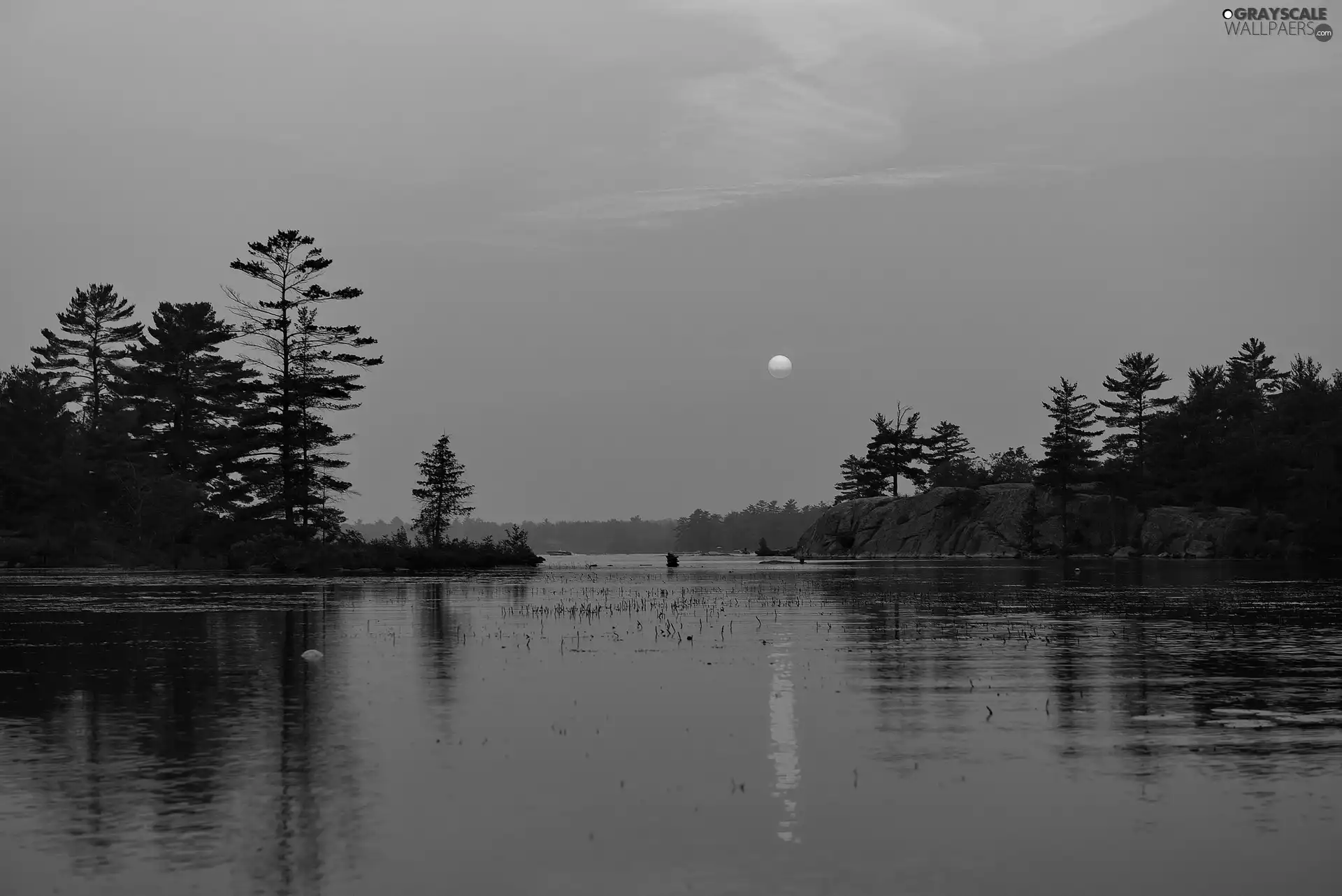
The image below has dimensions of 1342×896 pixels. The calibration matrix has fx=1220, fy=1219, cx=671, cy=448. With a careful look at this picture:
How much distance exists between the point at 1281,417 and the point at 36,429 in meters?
106

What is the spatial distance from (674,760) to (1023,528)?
354 feet

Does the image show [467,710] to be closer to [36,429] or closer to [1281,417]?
[36,429]

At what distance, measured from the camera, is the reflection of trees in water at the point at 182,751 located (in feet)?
32.5

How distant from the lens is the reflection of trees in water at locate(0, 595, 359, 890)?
32.5ft

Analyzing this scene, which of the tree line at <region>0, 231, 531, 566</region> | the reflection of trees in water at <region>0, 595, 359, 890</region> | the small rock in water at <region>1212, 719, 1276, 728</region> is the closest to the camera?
the reflection of trees in water at <region>0, 595, 359, 890</region>

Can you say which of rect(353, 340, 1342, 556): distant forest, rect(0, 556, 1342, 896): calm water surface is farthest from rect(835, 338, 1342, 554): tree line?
rect(0, 556, 1342, 896): calm water surface

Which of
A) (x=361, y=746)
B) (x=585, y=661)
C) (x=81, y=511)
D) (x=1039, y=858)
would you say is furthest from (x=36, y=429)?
(x=1039, y=858)

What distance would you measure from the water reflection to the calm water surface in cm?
6

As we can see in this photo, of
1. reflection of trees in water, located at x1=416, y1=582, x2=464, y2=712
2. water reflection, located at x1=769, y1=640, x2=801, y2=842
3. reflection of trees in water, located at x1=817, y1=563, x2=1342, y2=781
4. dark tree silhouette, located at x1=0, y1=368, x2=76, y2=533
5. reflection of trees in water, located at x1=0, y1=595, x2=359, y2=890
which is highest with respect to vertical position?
dark tree silhouette, located at x1=0, y1=368, x2=76, y2=533

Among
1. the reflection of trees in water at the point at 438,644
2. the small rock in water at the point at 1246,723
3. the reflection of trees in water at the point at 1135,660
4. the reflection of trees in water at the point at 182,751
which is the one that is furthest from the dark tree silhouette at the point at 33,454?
the small rock in water at the point at 1246,723

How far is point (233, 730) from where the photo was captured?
1513cm

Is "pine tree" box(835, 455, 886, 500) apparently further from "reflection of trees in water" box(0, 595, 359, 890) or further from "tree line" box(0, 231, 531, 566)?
"reflection of trees in water" box(0, 595, 359, 890)

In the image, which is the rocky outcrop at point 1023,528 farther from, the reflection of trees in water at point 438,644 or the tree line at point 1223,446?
the reflection of trees in water at point 438,644

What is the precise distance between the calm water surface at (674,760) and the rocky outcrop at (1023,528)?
80.3 m
